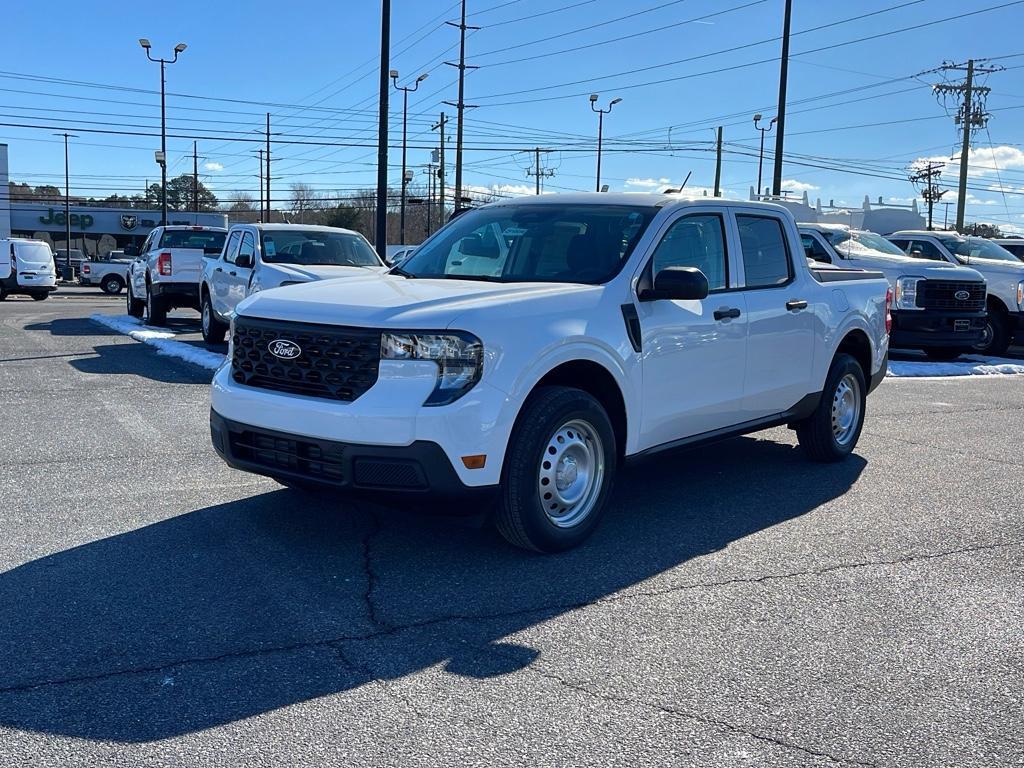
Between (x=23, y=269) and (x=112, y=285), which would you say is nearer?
(x=23, y=269)

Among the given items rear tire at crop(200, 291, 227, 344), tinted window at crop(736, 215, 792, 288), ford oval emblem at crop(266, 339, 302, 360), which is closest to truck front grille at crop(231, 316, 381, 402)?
ford oval emblem at crop(266, 339, 302, 360)

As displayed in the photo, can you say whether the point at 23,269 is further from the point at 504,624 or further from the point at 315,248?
the point at 504,624

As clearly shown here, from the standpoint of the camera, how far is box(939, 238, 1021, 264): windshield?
1898 centimetres

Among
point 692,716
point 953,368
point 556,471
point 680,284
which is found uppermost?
point 680,284

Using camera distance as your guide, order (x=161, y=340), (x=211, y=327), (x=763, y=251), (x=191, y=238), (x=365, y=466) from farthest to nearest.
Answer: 1. (x=191, y=238)
2. (x=161, y=340)
3. (x=211, y=327)
4. (x=763, y=251)
5. (x=365, y=466)

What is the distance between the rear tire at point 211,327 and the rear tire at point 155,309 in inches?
125

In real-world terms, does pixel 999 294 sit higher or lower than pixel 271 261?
lower

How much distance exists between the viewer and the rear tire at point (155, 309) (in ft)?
58.9

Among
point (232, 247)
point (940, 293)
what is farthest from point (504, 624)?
point (940, 293)

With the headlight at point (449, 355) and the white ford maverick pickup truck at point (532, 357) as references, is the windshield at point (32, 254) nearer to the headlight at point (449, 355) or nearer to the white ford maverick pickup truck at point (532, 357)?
the white ford maverick pickup truck at point (532, 357)

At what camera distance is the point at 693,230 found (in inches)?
247

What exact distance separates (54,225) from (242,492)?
80381mm

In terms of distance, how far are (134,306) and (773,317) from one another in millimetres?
17089

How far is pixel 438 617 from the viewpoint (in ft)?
14.3
